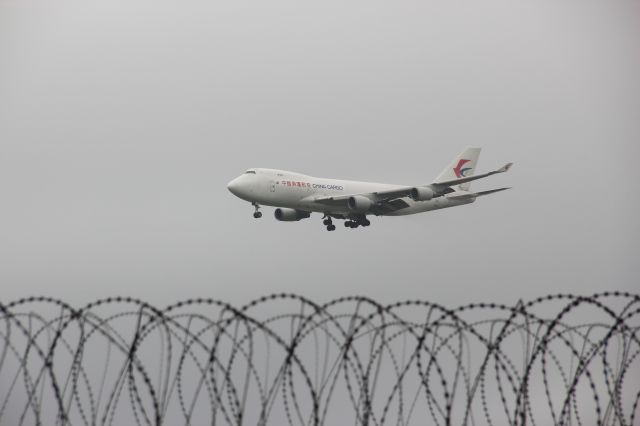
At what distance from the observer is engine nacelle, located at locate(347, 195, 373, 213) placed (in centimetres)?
9306

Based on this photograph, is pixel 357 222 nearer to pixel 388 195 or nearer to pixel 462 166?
pixel 388 195

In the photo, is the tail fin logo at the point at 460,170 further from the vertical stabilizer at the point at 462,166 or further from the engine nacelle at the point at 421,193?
the engine nacelle at the point at 421,193

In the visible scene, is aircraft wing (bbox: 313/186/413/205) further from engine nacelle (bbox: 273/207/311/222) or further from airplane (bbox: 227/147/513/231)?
engine nacelle (bbox: 273/207/311/222)

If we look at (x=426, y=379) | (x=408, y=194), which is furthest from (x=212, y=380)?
(x=408, y=194)

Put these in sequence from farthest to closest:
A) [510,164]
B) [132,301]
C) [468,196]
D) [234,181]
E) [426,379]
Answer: [468,196] → [234,181] → [510,164] → [426,379] → [132,301]

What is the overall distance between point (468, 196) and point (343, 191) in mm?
15841

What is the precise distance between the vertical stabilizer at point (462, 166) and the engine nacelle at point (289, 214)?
2897cm

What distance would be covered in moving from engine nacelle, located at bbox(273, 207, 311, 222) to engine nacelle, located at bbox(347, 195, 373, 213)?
6036 mm

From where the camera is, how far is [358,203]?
93062 mm

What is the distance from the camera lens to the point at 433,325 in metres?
31.8

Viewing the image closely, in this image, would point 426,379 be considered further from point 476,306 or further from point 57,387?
point 57,387

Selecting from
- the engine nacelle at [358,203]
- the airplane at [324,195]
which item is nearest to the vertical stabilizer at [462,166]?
the airplane at [324,195]

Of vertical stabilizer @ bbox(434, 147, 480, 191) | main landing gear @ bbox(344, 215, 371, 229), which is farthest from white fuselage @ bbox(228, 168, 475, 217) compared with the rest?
vertical stabilizer @ bbox(434, 147, 480, 191)

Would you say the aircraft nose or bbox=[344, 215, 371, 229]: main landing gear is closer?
the aircraft nose
